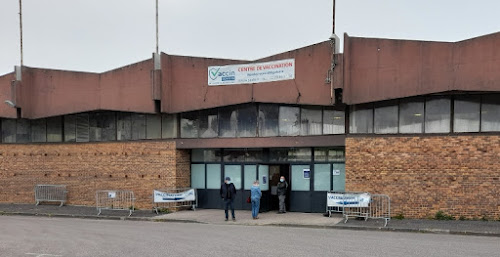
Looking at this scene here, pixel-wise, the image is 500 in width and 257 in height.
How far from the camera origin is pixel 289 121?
17016 millimetres

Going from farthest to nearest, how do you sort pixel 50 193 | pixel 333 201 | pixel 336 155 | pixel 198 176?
pixel 50 193, pixel 198 176, pixel 336 155, pixel 333 201

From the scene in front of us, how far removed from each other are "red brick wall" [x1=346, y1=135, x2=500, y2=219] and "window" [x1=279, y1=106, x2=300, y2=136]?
224 centimetres

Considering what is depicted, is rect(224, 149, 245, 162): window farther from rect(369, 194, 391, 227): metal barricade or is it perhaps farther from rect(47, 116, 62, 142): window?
rect(47, 116, 62, 142): window

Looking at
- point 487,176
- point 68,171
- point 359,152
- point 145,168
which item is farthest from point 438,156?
point 68,171

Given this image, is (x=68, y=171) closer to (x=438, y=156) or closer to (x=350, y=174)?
(x=350, y=174)

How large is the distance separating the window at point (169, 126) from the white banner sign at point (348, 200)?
7.29 meters

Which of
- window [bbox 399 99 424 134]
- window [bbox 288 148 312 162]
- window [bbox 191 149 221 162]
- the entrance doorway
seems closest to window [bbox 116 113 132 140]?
window [bbox 191 149 221 162]

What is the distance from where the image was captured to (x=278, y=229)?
13867mm

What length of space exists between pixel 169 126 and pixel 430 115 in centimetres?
1051

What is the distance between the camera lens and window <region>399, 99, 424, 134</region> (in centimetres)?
1470

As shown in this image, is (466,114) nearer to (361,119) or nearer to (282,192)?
(361,119)

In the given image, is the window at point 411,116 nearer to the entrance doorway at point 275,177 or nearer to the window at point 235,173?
the entrance doorway at point 275,177

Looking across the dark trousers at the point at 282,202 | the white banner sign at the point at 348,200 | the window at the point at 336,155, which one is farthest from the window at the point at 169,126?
the white banner sign at the point at 348,200

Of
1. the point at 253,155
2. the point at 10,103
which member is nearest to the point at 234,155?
the point at 253,155
